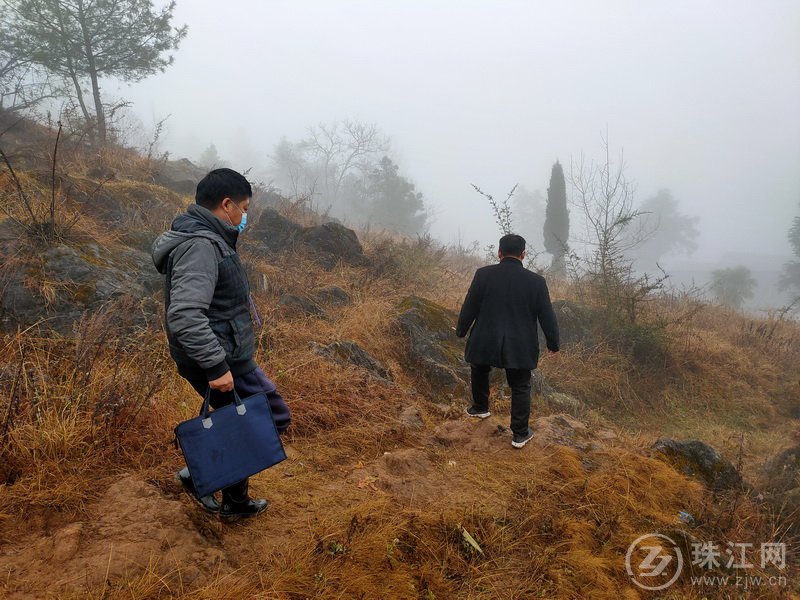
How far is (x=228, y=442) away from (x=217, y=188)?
4.03 feet

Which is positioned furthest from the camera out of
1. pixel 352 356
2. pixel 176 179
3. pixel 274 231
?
pixel 176 179

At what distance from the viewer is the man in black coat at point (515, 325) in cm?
380

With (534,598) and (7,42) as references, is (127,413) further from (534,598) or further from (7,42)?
(7,42)

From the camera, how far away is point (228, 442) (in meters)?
1.91

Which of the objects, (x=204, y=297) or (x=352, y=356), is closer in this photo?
(x=204, y=297)

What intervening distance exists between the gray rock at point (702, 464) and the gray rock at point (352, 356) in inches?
122

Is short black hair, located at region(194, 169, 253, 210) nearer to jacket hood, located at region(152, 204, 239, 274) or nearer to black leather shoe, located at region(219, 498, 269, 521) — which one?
jacket hood, located at region(152, 204, 239, 274)

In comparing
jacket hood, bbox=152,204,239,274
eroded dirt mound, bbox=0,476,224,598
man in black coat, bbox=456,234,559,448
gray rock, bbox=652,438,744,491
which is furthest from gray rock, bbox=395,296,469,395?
jacket hood, bbox=152,204,239,274

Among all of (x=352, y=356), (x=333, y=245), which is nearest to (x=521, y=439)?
(x=352, y=356)

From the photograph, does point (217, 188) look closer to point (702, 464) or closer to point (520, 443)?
point (520, 443)

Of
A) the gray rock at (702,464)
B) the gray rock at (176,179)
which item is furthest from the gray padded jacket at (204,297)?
the gray rock at (176,179)

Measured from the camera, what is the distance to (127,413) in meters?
2.76

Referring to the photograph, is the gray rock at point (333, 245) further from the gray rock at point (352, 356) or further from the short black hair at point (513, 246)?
the short black hair at point (513, 246)

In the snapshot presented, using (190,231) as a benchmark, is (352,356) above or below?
below
